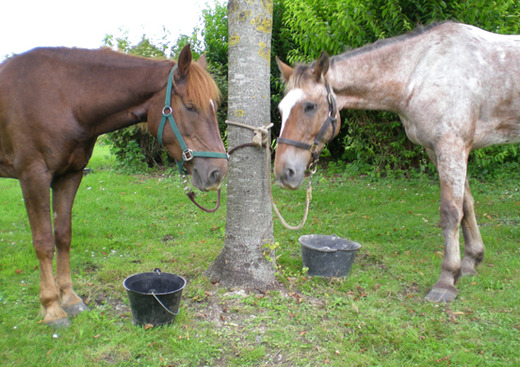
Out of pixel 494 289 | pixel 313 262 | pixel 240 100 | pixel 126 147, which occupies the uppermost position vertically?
pixel 240 100

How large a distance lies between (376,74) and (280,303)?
2.28 metres

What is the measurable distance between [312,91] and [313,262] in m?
1.56

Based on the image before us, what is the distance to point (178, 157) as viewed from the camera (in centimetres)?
267

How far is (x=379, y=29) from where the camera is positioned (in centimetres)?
664

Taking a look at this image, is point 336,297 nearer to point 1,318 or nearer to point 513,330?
point 513,330

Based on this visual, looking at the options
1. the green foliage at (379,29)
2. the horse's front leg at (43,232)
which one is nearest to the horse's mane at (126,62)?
the horse's front leg at (43,232)

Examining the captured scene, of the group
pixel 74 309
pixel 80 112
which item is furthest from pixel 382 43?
pixel 74 309

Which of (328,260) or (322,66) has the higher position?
(322,66)

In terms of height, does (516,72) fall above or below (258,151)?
above

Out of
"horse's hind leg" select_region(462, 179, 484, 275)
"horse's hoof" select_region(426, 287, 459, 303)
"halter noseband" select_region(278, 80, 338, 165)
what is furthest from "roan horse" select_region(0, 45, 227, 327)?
"horse's hind leg" select_region(462, 179, 484, 275)

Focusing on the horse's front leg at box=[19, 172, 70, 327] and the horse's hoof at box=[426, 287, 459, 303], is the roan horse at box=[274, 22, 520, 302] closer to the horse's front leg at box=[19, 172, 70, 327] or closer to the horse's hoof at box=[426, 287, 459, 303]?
the horse's hoof at box=[426, 287, 459, 303]

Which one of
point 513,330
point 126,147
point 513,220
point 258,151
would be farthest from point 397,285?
point 126,147

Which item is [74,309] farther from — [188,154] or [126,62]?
[126,62]

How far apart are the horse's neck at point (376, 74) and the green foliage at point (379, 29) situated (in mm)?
1963
